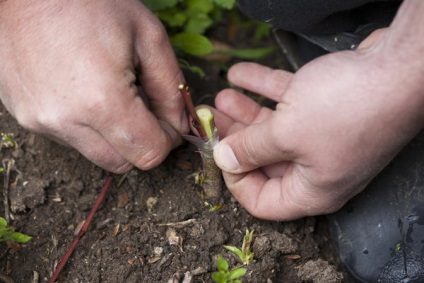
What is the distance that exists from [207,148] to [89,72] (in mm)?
532

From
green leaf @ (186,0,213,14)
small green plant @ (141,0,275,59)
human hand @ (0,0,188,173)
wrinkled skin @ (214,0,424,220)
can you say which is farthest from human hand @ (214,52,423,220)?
green leaf @ (186,0,213,14)

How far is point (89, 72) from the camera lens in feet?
5.82

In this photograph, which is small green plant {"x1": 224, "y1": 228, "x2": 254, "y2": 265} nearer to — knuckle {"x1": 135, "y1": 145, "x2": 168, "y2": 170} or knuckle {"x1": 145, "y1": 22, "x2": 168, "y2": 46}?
knuckle {"x1": 135, "y1": 145, "x2": 168, "y2": 170}

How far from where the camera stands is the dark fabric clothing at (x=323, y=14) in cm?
216

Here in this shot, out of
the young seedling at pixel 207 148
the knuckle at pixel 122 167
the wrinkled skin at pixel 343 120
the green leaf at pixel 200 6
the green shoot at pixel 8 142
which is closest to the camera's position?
the wrinkled skin at pixel 343 120

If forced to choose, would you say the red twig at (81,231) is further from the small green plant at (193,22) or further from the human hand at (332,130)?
the small green plant at (193,22)

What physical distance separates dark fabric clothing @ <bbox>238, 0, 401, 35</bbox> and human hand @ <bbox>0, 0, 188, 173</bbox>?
59 cm

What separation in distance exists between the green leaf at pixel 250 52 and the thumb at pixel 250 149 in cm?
101

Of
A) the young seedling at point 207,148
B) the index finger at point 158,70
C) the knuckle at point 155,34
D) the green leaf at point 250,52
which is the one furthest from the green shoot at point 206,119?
the green leaf at point 250,52

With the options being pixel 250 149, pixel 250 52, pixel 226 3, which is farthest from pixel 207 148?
pixel 250 52

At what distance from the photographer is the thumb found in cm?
178

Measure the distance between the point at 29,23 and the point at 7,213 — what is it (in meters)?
0.76

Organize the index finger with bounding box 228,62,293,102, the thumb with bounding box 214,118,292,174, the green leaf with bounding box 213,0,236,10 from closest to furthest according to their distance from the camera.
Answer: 1. the thumb with bounding box 214,118,292,174
2. the index finger with bounding box 228,62,293,102
3. the green leaf with bounding box 213,0,236,10

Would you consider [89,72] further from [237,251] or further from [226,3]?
[226,3]
